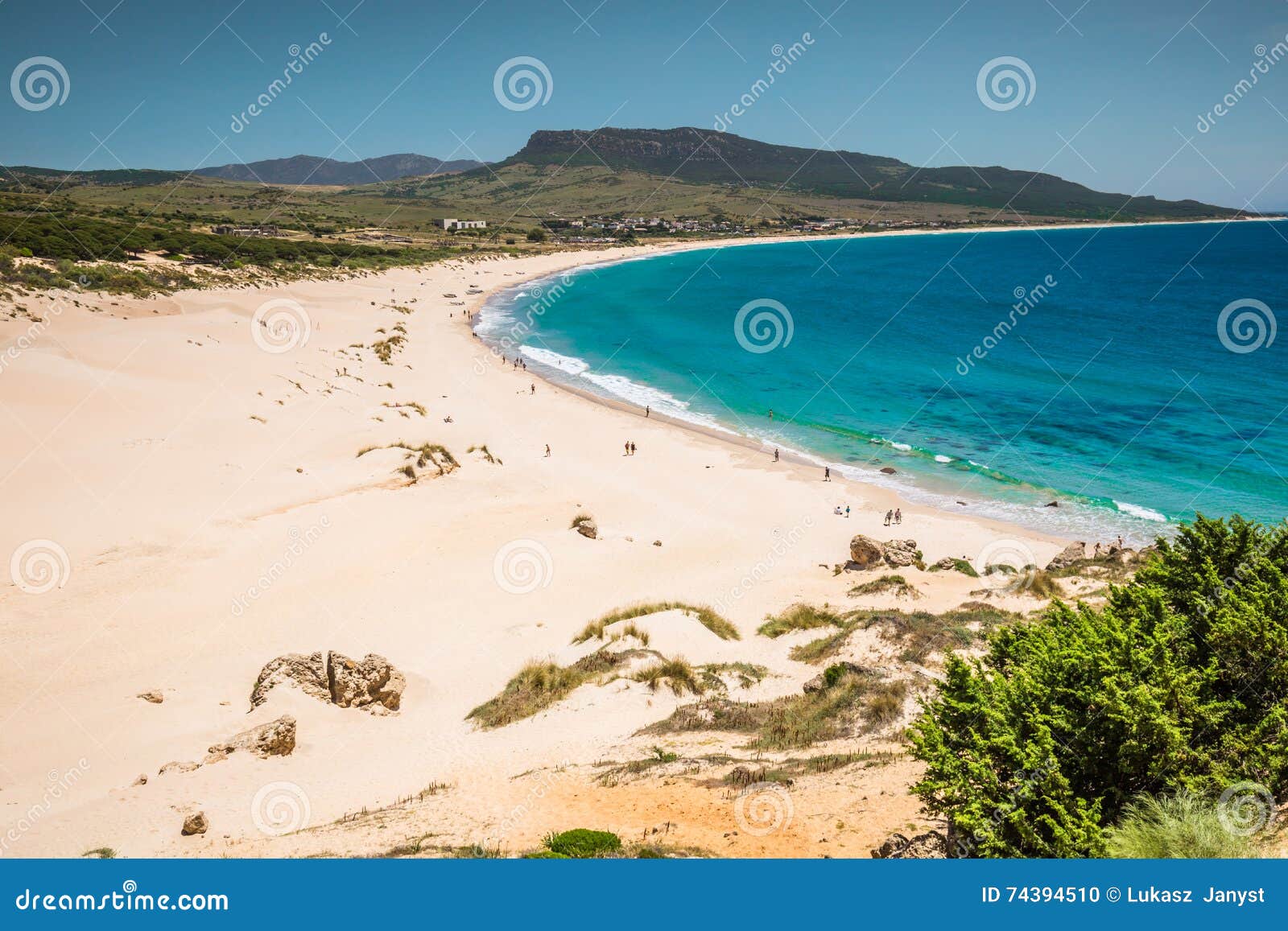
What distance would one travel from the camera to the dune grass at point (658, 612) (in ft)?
57.7

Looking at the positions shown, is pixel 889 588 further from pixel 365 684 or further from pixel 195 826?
pixel 195 826

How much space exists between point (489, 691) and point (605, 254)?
129080 mm

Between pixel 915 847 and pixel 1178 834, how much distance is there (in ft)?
8.66

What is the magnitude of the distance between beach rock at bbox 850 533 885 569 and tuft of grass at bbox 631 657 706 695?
10565 millimetres

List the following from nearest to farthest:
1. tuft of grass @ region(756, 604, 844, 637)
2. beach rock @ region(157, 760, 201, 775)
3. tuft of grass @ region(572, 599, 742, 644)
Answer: beach rock @ region(157, 760, 201, 775), tuft of grass @ region(572, 599, 742, 644), tuft of grass @ region(756, 604, 844, 637)

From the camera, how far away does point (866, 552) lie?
23.6 metres

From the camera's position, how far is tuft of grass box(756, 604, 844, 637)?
59.7ft

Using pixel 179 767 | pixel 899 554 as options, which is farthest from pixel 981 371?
pixel 179 767

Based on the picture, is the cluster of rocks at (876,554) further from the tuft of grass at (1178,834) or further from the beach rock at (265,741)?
the beach rock at (265,741)

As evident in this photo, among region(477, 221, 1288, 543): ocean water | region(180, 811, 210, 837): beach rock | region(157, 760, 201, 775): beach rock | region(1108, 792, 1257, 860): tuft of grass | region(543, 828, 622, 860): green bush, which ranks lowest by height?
region(180, 811, 210, 837): beach rock

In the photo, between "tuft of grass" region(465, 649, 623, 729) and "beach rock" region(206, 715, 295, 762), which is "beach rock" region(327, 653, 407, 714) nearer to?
"beach rock" region(206, 715, 295, 762)

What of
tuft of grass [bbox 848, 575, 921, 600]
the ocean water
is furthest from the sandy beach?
the ocean water

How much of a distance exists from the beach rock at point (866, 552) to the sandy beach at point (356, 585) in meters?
1.44

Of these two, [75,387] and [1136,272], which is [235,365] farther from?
[1136,272]
